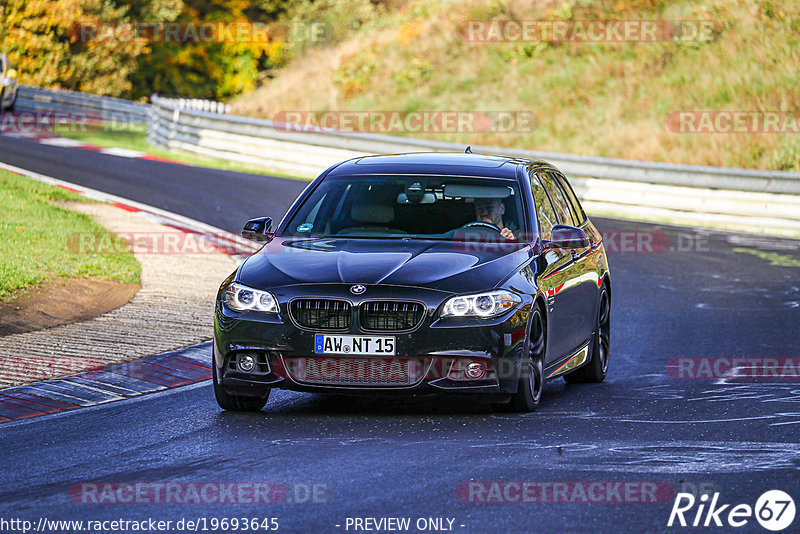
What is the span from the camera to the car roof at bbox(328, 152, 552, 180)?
952cm

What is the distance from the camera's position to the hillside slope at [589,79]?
95.4 feet

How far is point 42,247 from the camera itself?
14.9 metres

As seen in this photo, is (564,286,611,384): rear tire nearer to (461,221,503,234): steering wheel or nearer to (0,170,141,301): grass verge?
(461,221,503,234): steering wheel

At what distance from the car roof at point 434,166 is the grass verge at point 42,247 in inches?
170

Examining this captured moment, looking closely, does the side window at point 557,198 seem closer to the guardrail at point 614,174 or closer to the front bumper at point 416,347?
the front bumper at point 416,347

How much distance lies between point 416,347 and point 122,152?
22.8 meters

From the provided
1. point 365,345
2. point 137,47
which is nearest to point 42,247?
point 365,345

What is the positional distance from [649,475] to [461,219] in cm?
305

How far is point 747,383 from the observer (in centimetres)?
1002

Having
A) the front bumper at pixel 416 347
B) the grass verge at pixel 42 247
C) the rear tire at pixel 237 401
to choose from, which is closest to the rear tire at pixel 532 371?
the front bumper at pixel 416 347

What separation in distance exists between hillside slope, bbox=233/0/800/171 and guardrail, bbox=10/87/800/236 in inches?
165

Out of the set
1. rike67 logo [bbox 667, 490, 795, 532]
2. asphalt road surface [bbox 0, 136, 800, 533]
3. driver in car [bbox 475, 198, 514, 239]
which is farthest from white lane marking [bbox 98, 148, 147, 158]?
rike67 logo [bbox 667, 490, 795, 532]

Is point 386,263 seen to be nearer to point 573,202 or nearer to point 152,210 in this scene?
point 573,202

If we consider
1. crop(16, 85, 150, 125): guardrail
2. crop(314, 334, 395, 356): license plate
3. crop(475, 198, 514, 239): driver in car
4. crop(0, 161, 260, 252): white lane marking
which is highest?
crop(475, 198, 514, 239): driver in car
